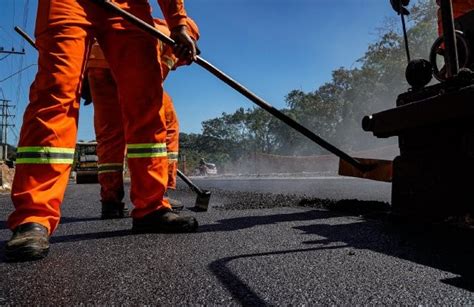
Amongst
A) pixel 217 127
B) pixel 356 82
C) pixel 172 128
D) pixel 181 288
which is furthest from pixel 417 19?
pixel 217 127

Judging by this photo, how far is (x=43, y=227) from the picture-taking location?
158 centimetres

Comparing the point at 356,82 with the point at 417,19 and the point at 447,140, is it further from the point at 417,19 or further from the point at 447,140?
the point at 447,140

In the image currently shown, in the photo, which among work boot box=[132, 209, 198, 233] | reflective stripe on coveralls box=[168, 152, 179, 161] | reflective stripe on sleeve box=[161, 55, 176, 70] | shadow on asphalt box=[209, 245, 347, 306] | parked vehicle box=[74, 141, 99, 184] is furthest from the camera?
parked vehicle box=[74, 141, 99, 184]

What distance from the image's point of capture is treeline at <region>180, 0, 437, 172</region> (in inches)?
1261

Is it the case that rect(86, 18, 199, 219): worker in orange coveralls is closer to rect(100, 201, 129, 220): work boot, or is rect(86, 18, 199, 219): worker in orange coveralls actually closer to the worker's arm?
rect(100, 201, 129, 220): work boot

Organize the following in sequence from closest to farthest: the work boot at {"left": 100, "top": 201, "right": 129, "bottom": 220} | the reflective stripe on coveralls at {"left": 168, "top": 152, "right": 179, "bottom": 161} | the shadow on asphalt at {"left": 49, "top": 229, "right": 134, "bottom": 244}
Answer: the shadow on asphalt at {"left": 49, "top": 229, "right": 134, "bottom": 244}, the work boot at {"left": 100, "top": 201, "right": 129, "bottom": 220}, the reflective stripe on coveralls at {"left": 168, "top": 152, "right": 179, "bottom": 161}

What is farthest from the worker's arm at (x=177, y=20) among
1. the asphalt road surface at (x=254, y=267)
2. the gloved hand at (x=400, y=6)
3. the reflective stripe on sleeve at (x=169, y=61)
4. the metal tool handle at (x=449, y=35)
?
the gloved hand at (x=400, y=6)

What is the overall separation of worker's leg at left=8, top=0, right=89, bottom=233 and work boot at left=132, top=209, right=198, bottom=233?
0.53 meters

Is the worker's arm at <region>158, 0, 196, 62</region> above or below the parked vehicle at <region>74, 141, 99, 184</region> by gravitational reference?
above

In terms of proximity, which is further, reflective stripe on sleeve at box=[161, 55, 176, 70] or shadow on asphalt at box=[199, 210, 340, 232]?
reflective stripe on sleeve at box=[161, 55, 176, 70]

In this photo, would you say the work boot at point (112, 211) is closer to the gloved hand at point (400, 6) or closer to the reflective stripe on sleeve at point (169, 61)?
the reflective stripe on sleeve at point (169, 61)

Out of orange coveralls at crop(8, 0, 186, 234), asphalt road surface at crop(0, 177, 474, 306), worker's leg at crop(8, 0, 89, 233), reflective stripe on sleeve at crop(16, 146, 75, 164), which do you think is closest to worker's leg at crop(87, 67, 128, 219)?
asphalt road surface at crop(0, 177, 474, 306)

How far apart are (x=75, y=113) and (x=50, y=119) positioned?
0.15 metres

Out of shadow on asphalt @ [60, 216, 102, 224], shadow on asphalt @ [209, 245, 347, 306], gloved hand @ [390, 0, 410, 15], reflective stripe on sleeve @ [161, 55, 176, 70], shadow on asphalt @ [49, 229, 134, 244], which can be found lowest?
shadow on asphalt @ [60, 216, 102, 224]
